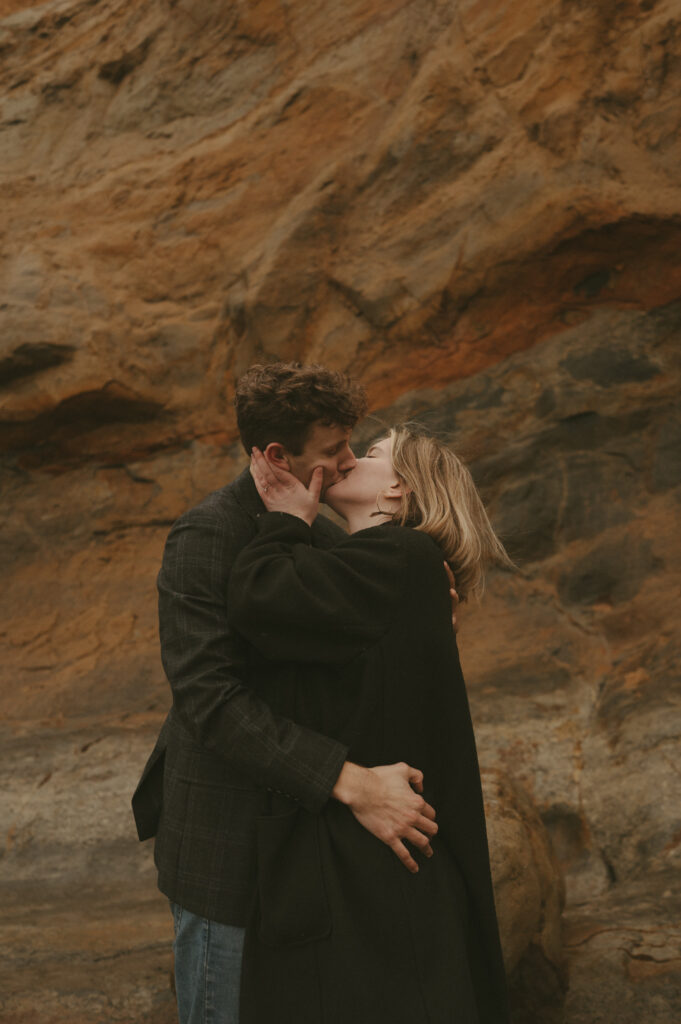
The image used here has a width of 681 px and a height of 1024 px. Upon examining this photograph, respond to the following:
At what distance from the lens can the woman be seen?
195 cm

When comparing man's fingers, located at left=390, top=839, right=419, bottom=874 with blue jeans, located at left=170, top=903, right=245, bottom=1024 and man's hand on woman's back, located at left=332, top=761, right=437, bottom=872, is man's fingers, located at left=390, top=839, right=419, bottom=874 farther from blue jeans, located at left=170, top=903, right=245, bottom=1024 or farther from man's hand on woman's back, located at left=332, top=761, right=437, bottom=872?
blue jeans, located at left=170, top=903, right=245, bottom=1024

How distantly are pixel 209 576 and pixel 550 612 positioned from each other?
3819 mm

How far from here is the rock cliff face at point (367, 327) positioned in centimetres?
532

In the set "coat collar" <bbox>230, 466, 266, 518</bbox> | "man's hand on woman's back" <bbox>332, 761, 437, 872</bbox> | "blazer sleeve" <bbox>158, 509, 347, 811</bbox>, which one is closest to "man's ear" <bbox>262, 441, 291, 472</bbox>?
"coat collar" <bbox>230, 466, 266, 518</bbox>

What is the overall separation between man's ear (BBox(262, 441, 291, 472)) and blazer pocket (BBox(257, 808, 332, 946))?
0.73m

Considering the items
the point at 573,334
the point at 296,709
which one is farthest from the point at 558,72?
the point at 296,709

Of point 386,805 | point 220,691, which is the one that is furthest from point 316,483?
point 386,805

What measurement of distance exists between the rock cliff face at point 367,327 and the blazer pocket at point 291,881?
9.39 feet

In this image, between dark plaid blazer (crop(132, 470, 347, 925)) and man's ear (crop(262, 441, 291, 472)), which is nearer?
dark plaid blazer (crop(132, 470, 347, 925))

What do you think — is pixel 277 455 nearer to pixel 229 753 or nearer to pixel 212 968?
pixel 229 753

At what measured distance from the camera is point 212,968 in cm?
207

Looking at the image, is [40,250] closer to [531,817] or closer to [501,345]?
[501,345]

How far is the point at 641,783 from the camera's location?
4.60m

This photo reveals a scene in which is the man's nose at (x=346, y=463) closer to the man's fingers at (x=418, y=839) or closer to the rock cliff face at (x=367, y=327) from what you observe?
the man's fingers at (x=418, y=839)
